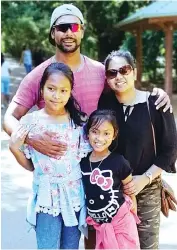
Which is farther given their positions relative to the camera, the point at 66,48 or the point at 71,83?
the point at 66,48

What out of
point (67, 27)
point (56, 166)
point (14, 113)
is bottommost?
point (56, 166)

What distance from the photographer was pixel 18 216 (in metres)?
4.66

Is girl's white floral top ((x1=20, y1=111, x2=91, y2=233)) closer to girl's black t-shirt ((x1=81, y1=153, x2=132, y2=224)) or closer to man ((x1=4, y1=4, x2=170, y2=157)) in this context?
girl's black t-shirt ((x1=81, y1=153, x2=132, y2=224))

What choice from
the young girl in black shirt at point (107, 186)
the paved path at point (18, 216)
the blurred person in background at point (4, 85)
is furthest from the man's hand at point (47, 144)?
the blurred person in background at point (4, 85)

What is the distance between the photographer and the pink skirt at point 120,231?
2.55m

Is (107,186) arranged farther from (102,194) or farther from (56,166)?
(56,166)

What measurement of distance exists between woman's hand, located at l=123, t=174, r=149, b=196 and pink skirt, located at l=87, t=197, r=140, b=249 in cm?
4

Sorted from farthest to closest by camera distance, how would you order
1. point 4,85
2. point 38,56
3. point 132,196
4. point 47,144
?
point 38,56 → point 4,85 → point 132,196 → point 47,144

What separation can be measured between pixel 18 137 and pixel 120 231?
709mm

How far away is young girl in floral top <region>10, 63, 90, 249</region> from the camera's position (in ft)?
8.24

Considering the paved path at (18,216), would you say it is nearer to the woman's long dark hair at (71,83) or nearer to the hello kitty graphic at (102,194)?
the hello kitty graphic at (102,194)

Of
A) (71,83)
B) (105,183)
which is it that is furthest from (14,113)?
(105,183)

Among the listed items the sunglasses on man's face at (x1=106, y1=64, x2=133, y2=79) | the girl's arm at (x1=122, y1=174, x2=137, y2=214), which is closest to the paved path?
the girl's arm at (x1=122, y1=174, x2=137, y2=214)

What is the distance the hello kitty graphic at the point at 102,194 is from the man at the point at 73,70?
401 mm
